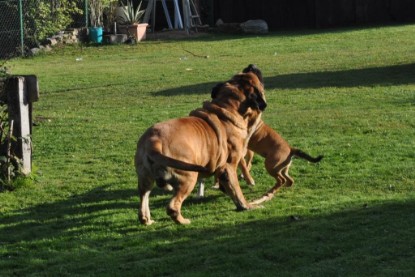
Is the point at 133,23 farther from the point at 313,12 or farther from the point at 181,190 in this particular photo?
the point at 181,190

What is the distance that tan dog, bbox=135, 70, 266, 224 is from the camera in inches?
357

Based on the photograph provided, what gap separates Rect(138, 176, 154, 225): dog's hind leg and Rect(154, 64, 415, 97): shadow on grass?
931 cm

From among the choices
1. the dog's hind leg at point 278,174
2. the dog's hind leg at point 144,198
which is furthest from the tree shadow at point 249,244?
the dog's hind leg at point 278,174

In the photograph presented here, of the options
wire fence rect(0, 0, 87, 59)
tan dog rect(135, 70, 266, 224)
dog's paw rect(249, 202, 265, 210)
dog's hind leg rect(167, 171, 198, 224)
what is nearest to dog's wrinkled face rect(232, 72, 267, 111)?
tan dog rect(135, 70, 266, 224)

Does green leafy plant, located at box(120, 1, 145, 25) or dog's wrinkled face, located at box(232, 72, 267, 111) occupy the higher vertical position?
dog's wrinkled face, located at box(232, 72, 267, 111)

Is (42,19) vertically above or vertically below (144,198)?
above

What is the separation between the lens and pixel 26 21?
30.1 metres

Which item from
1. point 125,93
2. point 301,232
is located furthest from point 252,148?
point 125,93

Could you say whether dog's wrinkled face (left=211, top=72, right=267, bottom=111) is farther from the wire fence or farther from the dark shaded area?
the dark shaded area

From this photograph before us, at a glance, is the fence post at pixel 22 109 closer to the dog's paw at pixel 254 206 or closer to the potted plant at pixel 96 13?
the dog's paw at pixel 254 206

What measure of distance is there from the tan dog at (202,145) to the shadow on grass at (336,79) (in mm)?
8400

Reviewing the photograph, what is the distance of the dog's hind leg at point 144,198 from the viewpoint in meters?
9.25

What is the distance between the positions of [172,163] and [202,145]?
699 mm

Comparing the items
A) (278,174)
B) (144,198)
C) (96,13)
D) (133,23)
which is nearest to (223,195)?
(278,174)
